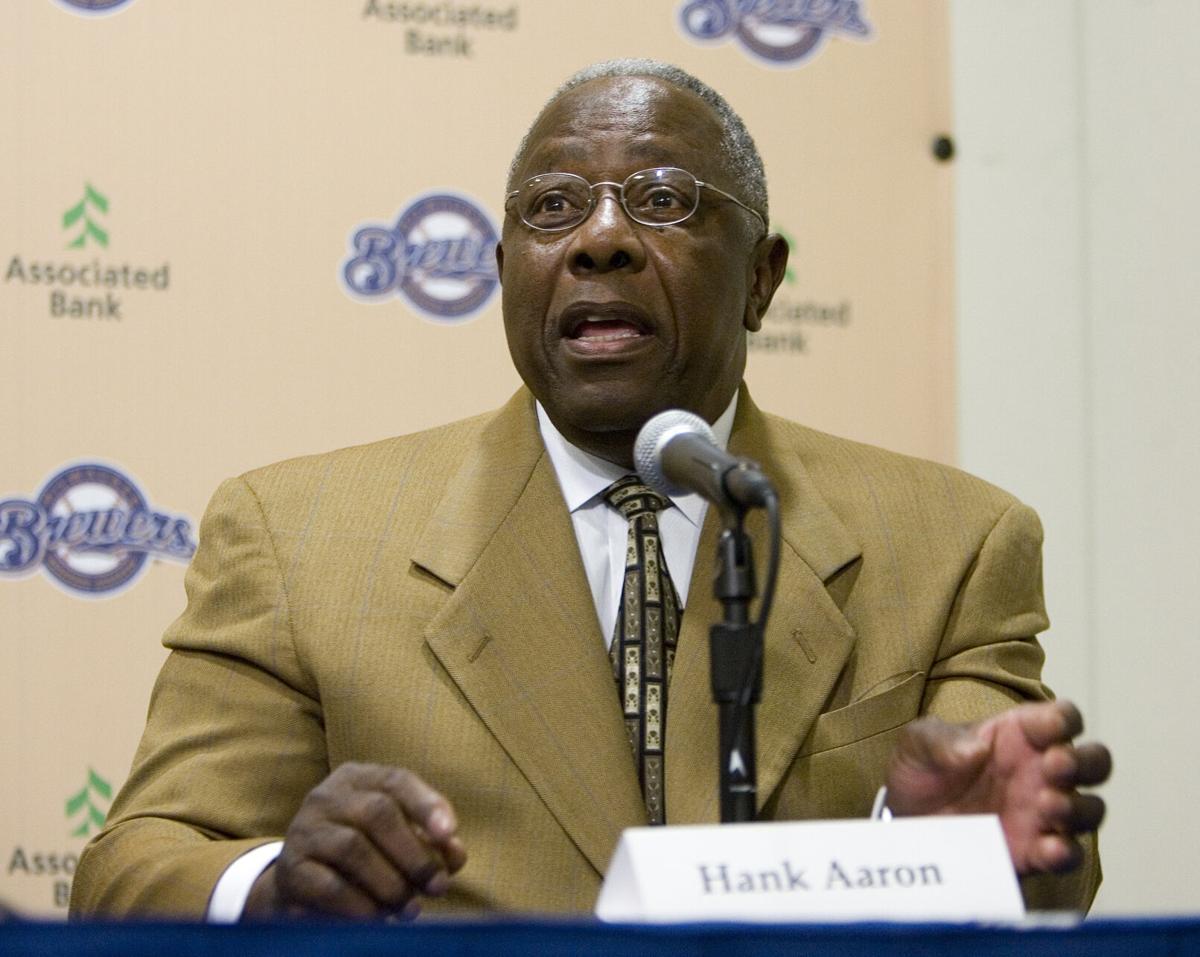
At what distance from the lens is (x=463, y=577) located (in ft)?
6.81

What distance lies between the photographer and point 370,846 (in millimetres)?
1367

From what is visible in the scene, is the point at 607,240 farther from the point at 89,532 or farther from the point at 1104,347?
the point at 1104,347

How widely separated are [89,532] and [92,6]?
2.99 feet

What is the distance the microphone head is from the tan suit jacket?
521mm

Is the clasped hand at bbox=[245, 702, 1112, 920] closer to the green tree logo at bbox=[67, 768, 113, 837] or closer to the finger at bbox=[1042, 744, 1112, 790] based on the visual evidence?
the finger at bbox=[1042, 744, 1112, 790]

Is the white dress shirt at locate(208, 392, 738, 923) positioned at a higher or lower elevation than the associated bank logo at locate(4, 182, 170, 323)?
lower

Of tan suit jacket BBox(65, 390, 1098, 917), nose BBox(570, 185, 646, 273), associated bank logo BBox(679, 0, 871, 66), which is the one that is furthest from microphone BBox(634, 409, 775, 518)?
associated bank logo BBox(679, 0, 871, 66)

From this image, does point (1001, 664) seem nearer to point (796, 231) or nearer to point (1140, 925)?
point (1140, 925)

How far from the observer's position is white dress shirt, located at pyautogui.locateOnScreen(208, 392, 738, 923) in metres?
2.13

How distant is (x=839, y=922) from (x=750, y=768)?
0.35m

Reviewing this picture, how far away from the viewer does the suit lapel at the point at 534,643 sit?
1.94m

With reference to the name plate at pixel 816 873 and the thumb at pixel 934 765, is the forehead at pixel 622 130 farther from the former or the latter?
the name plate at pixel 816 873

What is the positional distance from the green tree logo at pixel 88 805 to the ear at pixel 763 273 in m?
1.32

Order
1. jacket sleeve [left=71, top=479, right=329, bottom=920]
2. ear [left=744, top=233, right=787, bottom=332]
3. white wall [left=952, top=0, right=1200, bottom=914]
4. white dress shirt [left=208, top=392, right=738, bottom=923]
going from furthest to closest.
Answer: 1. white wall [left=952, top=0, right=1200, bottom=914]
2. ear [left=744, top=233, right=787, bottom=332]
3. white dress shirt [left=208, top=392, right=738, bottom=923]
4. jacket sleeve [left=71, top=479, right=329, bottom=920]
